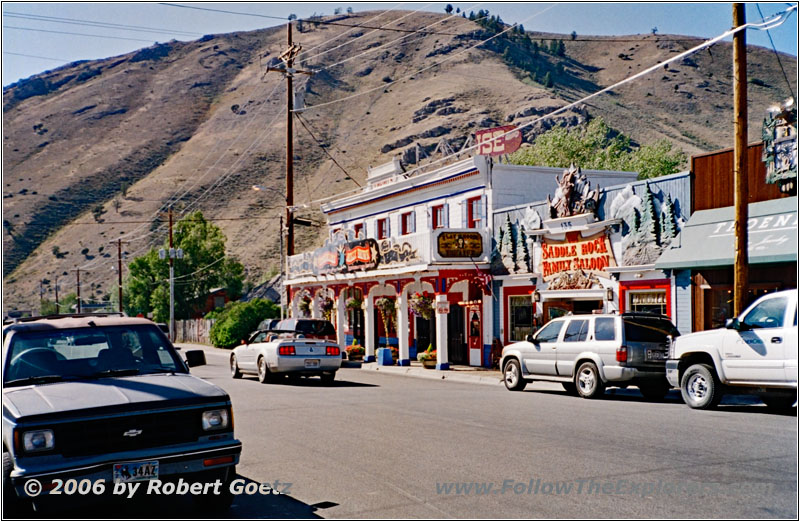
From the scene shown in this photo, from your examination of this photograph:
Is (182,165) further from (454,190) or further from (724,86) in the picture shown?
(454,190)

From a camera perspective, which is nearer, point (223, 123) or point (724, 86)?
point (724, 86)

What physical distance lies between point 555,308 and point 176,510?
19.3m

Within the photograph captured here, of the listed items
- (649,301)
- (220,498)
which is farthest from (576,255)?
(220,498)

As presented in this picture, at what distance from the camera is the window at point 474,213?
2928 cm

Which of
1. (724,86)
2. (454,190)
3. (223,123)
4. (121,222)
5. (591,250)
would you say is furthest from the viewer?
(223,123)

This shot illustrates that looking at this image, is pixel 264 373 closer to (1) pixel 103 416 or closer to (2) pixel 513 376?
(2) pixel 513 376

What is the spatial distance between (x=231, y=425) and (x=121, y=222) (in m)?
108

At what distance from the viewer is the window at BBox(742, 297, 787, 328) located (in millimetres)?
13258

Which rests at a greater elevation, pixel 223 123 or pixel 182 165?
pixel 223 123

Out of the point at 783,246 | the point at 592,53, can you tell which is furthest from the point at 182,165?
the point at 783,246

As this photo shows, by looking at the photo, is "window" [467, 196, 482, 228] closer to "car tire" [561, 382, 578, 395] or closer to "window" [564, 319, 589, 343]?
"car tire" [561, 382, 578, 395]

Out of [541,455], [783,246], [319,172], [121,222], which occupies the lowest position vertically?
[541,455]

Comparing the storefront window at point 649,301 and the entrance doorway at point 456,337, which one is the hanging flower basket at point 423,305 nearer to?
the entrance doorway at point 456,337

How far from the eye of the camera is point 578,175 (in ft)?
79.8
